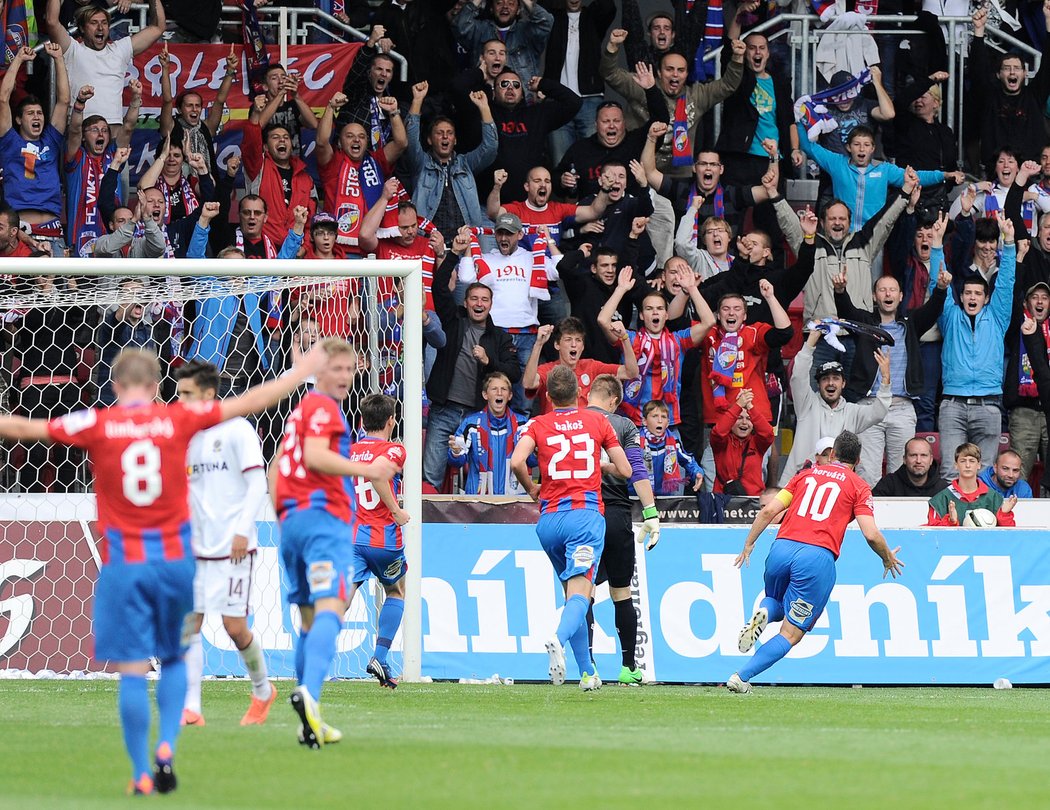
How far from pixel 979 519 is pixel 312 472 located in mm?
9181

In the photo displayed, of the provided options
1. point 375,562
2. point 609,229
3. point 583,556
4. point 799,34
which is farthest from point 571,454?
point 799,34

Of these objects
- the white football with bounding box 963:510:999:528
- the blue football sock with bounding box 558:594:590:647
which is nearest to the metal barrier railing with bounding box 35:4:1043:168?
the white football with bounding box 963:510:999:528

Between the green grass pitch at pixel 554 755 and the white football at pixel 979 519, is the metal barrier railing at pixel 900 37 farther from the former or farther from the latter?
the green grass pitch at pixel 554 755

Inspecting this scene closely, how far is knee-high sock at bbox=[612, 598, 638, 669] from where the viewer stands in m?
13.3

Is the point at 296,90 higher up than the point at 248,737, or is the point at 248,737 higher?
the point at 296,90

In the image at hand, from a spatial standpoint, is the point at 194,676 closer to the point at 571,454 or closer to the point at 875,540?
the point at 571,454

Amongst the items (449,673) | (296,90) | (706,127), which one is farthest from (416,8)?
(449,673)

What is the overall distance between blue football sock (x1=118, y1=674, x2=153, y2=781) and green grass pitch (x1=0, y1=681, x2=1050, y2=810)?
0.52ft

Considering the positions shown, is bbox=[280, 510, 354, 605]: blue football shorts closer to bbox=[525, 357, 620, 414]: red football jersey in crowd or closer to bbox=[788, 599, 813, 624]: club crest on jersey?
bbox=[788, 599, 813, 624]: club crest on jersey

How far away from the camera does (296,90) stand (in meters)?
18.1

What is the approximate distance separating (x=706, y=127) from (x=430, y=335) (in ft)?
17.4

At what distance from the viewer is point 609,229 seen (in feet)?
58.5

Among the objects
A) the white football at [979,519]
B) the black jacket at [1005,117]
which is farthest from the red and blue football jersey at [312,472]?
the black jacket at [1005,117]

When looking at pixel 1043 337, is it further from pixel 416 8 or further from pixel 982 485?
pixel 416 8
